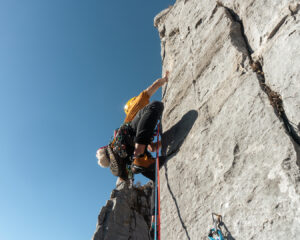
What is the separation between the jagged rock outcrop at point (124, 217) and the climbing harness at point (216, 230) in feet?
23.6

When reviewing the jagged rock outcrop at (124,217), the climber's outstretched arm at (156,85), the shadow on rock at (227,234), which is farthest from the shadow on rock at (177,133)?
the jagged rock outcrop at (124,217)

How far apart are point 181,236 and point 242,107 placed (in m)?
1.06

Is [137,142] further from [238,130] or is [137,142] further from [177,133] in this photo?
[238,130]

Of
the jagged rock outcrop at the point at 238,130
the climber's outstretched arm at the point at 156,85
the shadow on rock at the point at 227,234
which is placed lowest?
the shadow on rock at the point at 227,234

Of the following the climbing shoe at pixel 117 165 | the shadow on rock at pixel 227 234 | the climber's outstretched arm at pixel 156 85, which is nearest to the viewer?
the shadow on rock at pixel 227 234

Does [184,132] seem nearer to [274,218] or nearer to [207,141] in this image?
[207,141]

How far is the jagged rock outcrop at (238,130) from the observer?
55.7 inches

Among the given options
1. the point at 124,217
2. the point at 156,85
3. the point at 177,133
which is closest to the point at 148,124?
the point at 177,133

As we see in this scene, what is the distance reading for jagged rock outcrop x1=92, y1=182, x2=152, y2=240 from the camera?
8727 millimetres

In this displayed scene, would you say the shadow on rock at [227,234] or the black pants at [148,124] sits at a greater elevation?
the black pants at [148,124]

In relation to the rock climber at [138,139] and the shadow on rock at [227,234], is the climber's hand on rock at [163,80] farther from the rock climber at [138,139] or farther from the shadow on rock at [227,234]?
the shadow on rock at [227,234]

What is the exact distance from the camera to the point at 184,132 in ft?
8.45

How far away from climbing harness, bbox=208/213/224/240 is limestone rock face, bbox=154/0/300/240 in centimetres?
4

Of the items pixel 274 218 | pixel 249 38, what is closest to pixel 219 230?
pixel 274 218
